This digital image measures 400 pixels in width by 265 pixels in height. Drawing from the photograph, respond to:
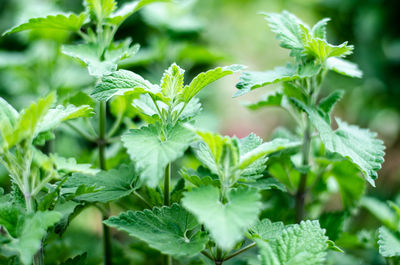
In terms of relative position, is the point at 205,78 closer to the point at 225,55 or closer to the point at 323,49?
the point at 323,49

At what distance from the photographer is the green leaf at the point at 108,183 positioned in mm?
718

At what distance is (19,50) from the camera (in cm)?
202

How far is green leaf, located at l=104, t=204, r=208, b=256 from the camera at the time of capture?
62 centimetres

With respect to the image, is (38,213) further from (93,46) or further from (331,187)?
(331,187)

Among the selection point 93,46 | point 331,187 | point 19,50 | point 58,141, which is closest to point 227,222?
point 93,46

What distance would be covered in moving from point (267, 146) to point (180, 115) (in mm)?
193

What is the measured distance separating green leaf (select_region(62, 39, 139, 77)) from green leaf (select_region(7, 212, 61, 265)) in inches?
10.0

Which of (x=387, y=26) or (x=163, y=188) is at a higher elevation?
(x=387, y=26)

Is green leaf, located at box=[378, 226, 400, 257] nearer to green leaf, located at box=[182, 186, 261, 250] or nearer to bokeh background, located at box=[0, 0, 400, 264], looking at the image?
green leaf, located at box=[182, 186, 261, 250]

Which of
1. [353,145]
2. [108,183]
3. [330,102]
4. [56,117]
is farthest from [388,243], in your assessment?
[56,117]

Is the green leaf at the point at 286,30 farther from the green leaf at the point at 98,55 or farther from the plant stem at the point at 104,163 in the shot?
the plant stem at the point at 104,163

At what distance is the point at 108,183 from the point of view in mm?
758

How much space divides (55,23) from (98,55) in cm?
10

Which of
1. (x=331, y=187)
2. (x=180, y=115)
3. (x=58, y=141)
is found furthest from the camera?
(x=58, y=141)
